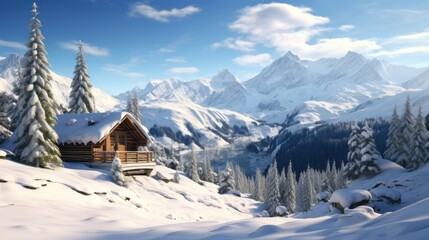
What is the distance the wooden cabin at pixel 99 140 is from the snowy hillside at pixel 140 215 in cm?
198

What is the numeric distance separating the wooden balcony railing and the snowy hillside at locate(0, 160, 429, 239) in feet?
6.90

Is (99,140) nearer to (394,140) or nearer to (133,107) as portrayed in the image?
(133,107)

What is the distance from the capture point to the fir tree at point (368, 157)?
3928 centimetres

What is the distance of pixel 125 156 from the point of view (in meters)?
31.9

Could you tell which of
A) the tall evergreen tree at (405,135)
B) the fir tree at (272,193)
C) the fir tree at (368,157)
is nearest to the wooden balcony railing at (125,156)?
the fir tree at (368,157)

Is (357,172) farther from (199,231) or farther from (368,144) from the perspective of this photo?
(199,231)

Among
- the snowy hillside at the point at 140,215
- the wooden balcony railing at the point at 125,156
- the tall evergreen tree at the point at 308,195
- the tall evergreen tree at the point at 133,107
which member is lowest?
the tall evergreen tree at the point at 308,195

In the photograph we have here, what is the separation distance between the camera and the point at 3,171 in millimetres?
18828

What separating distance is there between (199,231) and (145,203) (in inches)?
563

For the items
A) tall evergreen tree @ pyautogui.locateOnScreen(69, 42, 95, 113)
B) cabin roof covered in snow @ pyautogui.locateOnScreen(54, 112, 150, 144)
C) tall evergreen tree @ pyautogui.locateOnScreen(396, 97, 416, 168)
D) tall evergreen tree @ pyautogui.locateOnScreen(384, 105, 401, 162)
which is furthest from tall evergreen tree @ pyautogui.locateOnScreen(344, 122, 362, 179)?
tall evergreen tree @ pyautogui.locateOnScreen(69, 42, 95, 113)

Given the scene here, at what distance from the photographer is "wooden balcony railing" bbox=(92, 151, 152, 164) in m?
30.9


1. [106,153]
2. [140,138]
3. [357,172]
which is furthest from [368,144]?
[106,153]

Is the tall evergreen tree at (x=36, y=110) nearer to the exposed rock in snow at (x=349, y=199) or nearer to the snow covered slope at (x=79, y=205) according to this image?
the snow covered slope at (x=79, y=205)

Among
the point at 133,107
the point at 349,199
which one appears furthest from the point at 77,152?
the point at 133,107
